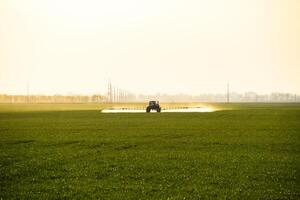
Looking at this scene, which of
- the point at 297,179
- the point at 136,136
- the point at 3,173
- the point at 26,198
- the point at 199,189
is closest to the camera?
the point at 26,198

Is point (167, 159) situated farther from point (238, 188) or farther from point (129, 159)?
point (238, 188)

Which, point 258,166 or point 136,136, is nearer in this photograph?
point 258,166

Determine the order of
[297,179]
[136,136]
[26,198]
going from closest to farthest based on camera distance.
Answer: [26,198] → [297,179] → [136,136]

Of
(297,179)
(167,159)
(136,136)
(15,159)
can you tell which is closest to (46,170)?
(15,159)

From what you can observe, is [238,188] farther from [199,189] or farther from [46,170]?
[46,170]

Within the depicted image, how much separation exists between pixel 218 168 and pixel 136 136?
15.9 metres

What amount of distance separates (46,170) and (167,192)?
287 inches

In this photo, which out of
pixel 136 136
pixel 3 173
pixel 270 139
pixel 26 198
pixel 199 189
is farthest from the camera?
pixel 136 136

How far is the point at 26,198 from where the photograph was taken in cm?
1450

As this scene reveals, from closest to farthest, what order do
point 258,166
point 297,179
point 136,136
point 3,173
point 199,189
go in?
1. point 199,189
2. point 297,179
3. point 3,173
4. point 258,166
5. point 136,136

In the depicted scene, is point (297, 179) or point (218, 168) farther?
point (218, 168)

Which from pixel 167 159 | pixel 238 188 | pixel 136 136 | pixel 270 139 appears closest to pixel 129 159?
pixel 167 159

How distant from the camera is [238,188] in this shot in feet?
51.1

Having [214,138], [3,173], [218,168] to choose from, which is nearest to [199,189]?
[218,168]
